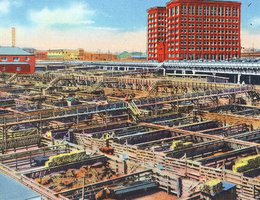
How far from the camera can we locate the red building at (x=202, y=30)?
467ft

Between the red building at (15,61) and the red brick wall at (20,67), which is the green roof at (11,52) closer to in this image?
the red building at (15,61)

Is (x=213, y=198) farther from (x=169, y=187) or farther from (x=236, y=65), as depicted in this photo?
(x=236, y=65)

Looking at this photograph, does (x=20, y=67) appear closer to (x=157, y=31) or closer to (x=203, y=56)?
(x=157, y=31)

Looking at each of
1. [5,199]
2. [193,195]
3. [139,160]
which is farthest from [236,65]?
[5,199]

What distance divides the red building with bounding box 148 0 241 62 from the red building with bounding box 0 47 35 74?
50560mm

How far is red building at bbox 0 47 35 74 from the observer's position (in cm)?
12406

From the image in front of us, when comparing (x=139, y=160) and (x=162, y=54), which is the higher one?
(x=162, y=54)

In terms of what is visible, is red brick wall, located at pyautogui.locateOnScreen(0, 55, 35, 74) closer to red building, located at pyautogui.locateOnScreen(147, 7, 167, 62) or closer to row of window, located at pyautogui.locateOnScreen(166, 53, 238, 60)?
row of window, located at pyautogui.locateOnScreen(166, 53, 238, 60)

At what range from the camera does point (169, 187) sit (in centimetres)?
2384

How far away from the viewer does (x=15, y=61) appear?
Result: 12625 centimetres

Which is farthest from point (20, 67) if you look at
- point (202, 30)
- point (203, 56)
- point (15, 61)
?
point (202, 30)

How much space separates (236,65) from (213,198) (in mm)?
83457

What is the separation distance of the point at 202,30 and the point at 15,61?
65.3m

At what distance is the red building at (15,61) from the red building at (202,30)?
166 ft
